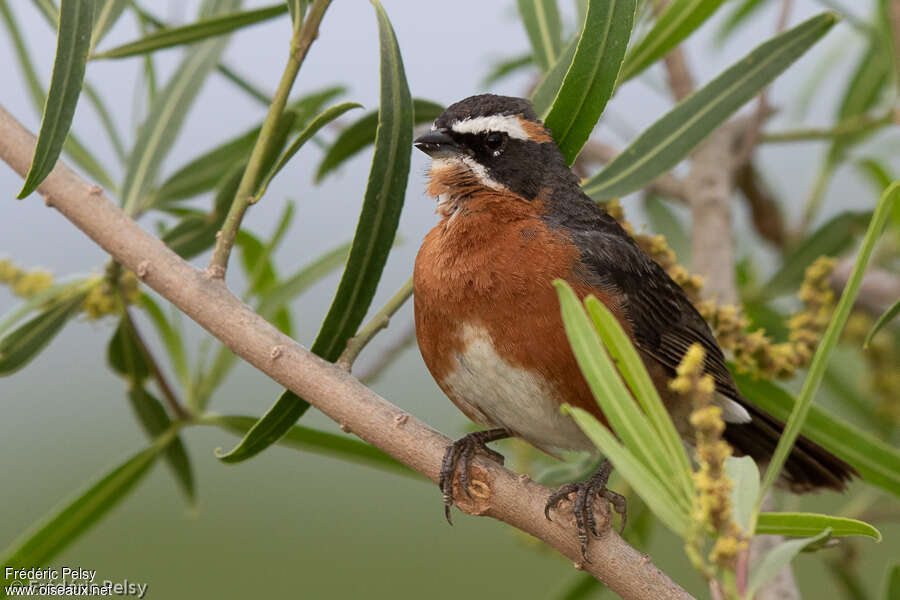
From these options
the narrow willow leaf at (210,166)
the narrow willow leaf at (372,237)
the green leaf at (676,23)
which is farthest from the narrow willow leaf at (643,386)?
the narrow willow leaf at (210,166)

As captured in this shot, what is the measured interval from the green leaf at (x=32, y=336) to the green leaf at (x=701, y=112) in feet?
4.82

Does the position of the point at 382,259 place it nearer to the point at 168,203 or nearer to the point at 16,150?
the point at 16,150

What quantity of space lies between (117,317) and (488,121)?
118cm

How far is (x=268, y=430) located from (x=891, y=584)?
153 cm

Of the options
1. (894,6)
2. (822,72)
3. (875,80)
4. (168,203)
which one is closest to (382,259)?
(168,203)

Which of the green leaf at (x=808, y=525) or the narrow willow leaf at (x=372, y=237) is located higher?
the narrow willow leaf at (x=372, y=237)

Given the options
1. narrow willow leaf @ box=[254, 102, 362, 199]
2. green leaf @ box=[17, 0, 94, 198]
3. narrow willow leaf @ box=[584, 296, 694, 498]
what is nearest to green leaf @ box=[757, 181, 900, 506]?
narrow willow leaf @ box=[584, 296, 694, 498]

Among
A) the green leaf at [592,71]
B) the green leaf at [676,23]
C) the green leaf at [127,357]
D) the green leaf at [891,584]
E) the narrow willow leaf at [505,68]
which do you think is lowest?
the green leaf at [891,584]

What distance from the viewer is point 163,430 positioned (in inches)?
120

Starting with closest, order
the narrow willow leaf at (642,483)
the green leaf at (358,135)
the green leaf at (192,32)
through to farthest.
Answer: the narrow willow leaf at (642,483) → the green leaf at (192,32) → the green leaf at (358,135)

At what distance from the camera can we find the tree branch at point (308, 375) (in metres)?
1.95

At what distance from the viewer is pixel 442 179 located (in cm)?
275

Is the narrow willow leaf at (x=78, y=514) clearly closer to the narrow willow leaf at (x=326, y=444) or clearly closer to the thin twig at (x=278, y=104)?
the narrow willow leaf at (x=326, y=444)

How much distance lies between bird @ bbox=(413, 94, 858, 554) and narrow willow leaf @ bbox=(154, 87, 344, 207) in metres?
0.66
